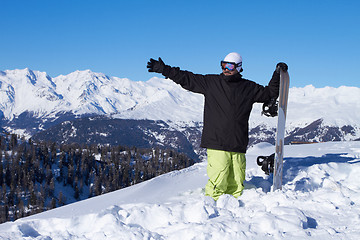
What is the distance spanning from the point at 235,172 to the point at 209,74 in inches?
81.2

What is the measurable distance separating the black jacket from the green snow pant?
160 millimetres

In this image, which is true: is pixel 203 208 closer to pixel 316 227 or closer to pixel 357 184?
pixel 316 227

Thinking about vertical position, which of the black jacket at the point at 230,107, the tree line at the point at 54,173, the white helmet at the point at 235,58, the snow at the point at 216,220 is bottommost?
the tree line at the point at 54,173

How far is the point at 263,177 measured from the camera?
375 inches

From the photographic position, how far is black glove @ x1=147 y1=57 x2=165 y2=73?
7.61 metres

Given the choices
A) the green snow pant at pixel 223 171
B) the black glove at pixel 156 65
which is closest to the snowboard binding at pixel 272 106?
the green snow pant at pixel 223 171

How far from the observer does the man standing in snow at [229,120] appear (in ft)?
23.3

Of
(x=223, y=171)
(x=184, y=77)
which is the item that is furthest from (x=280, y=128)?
(x=184, y=77)

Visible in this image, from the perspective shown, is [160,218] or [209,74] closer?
[160,218]

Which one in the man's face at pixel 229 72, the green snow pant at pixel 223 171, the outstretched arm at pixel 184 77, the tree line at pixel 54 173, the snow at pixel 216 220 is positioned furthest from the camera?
the tree line at pixel 54 173

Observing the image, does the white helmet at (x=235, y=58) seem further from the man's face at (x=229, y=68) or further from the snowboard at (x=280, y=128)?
the snowboard at (x=280, y=128)

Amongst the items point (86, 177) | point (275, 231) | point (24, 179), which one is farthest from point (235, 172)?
point (86, 177)

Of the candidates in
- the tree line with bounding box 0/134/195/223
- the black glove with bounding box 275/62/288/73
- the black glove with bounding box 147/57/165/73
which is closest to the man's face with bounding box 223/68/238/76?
the black glove with bounding box 275/62/288/73

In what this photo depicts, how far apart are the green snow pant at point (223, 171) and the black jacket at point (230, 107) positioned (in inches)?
6.3
